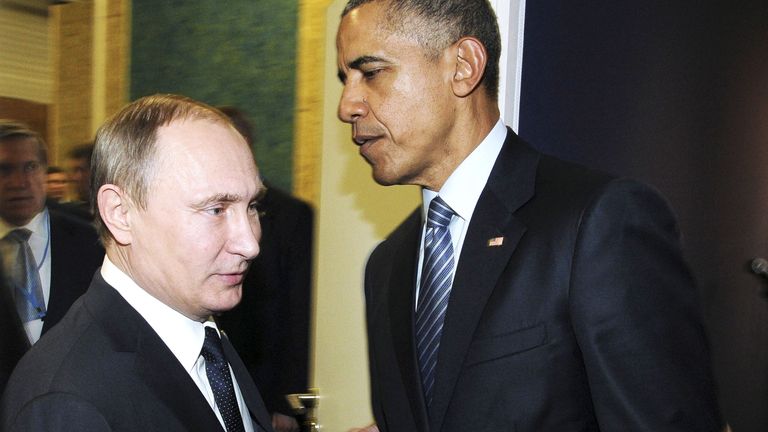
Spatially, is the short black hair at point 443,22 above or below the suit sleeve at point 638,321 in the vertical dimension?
above

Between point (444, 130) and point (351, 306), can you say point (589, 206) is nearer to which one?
point (444, 130)

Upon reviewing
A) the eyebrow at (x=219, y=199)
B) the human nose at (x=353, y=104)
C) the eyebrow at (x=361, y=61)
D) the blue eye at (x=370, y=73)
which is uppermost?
the eyebrow at (x=361, y=61)

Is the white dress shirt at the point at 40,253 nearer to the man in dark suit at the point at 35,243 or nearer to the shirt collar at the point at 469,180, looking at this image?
the man in dark suit at the point at 35,243

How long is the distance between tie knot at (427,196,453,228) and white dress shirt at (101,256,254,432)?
21.9 inches

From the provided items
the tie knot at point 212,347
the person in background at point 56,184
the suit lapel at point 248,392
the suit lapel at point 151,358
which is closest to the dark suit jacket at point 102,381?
the suit lapel at point 151,358

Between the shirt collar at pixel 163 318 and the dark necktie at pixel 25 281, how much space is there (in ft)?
3.42

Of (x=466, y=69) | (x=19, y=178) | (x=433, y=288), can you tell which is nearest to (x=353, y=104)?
(x=466, y=69)

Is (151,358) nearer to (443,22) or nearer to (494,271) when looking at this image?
(494,271)

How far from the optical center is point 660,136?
9.14 feet

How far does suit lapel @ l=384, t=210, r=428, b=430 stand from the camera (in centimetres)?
169

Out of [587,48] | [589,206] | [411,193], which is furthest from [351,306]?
[589,206]

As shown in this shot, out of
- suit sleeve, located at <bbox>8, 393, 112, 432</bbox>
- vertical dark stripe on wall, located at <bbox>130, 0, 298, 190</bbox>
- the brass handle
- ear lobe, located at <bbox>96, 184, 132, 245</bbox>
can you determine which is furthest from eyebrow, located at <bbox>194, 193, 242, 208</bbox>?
the brass handle

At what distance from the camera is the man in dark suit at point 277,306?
2949mm

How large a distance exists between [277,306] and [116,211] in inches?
65.5
